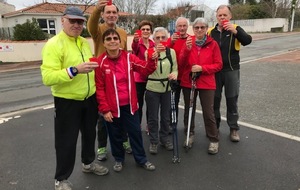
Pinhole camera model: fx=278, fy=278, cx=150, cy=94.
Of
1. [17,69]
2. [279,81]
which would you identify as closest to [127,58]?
[279,81]

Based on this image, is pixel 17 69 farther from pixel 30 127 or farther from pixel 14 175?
pixel 14 175

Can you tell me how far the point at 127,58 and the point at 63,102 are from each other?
3.11ft

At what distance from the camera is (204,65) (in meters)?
3.94

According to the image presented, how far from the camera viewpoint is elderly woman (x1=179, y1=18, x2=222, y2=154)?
3.84 meters

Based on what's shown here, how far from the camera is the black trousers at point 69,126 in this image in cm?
300

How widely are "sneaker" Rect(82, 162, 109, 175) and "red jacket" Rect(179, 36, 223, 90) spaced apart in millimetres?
1745

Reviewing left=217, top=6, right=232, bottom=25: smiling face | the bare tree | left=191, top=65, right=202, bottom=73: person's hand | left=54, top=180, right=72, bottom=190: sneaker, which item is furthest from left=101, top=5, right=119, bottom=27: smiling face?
the bare tree

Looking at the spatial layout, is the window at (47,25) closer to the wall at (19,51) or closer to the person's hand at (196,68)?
the wall at (19,51)

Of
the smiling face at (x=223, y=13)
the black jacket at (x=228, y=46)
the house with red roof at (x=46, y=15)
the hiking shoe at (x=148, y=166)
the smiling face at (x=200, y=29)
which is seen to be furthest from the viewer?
the house with red roof at (x=46, y=15)

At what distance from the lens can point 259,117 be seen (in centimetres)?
561

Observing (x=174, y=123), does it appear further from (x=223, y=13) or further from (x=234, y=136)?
(x=223, y=13)

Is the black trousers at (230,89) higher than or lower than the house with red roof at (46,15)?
lower

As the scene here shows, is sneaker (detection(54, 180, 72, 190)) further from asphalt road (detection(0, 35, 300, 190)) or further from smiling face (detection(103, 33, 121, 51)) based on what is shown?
smiling face (detection(103, 33, 121, 51))

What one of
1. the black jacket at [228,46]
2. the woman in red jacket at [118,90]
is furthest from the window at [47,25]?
the woman in red jacket at [118,90]
